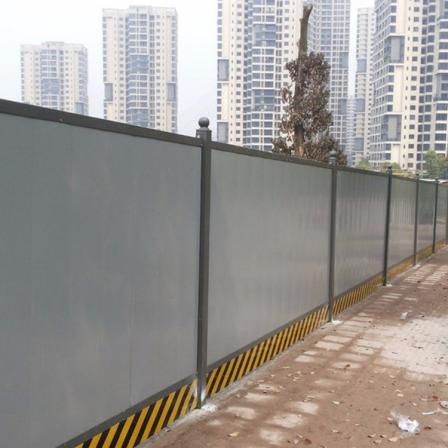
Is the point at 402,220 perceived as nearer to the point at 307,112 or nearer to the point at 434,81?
the point at 307,112

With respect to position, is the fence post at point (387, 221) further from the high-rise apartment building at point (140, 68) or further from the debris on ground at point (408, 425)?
the high-rise apartment building at point (140, 68)

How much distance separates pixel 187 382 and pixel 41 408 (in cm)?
197

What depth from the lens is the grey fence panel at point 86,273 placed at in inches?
129

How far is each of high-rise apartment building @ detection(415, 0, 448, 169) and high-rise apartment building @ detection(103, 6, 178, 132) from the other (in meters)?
65.0

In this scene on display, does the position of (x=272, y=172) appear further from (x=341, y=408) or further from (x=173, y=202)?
(x=341, y=408)

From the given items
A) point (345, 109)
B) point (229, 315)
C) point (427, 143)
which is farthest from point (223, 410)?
point (345, 109)

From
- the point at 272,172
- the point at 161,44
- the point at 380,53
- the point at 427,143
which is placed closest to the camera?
the point at 272,172

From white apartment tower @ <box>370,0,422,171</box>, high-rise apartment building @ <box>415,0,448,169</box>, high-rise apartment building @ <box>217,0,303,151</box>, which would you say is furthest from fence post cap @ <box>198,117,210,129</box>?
high-rise apartment building @ <box>217,0,303,151</box>

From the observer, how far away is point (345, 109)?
7436 inches

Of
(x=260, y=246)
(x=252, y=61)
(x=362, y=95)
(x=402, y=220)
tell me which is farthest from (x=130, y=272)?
(x=362, y=95)

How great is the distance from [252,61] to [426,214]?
126 metres

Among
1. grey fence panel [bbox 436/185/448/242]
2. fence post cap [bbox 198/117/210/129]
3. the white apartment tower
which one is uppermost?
the white apartment tower

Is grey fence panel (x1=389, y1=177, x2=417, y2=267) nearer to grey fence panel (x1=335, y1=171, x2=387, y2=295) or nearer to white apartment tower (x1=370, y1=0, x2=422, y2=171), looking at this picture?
grey fence panel (x1=335, y1=171, x2=387, y2=295)

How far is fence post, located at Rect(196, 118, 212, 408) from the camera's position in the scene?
17.4ft
